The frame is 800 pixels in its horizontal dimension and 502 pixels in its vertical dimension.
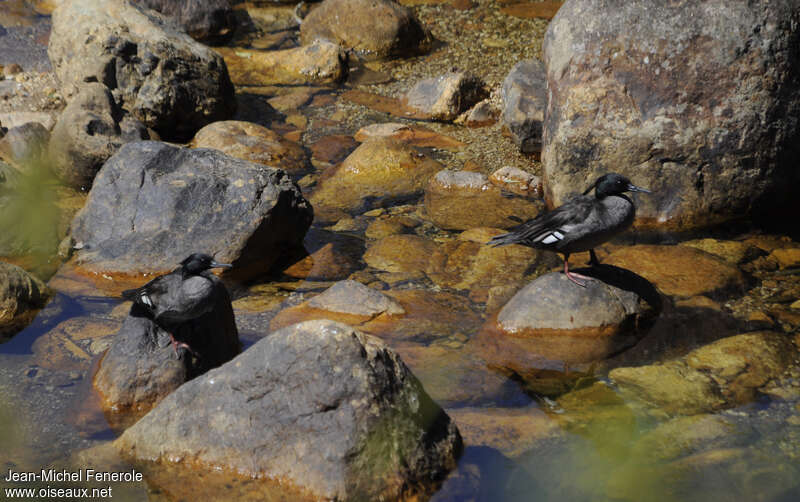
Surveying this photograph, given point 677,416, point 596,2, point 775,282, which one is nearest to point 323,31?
point 596,2

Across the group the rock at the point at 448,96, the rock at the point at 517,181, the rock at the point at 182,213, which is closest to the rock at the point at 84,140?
the rock at the point at 182,213

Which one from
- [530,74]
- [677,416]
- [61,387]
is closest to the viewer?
[677,416]

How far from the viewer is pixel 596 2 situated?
22.4 ft

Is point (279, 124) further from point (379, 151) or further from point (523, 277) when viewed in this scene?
point (523, 277)

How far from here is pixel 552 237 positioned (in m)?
5.34

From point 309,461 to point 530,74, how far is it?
21.4 feet

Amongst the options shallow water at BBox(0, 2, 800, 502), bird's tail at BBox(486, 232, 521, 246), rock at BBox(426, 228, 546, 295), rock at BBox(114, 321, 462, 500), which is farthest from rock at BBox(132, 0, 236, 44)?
rock at BBox(114, 321, 462, 500)

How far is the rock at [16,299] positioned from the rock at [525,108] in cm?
527

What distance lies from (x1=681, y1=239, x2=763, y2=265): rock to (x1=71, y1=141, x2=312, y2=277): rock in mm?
3520

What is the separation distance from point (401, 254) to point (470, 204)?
1.19m

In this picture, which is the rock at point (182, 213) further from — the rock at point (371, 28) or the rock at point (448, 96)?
the rock at point (371, 28)

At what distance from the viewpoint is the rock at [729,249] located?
6.26m

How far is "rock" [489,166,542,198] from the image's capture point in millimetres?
7707

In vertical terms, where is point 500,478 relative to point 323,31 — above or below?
below
